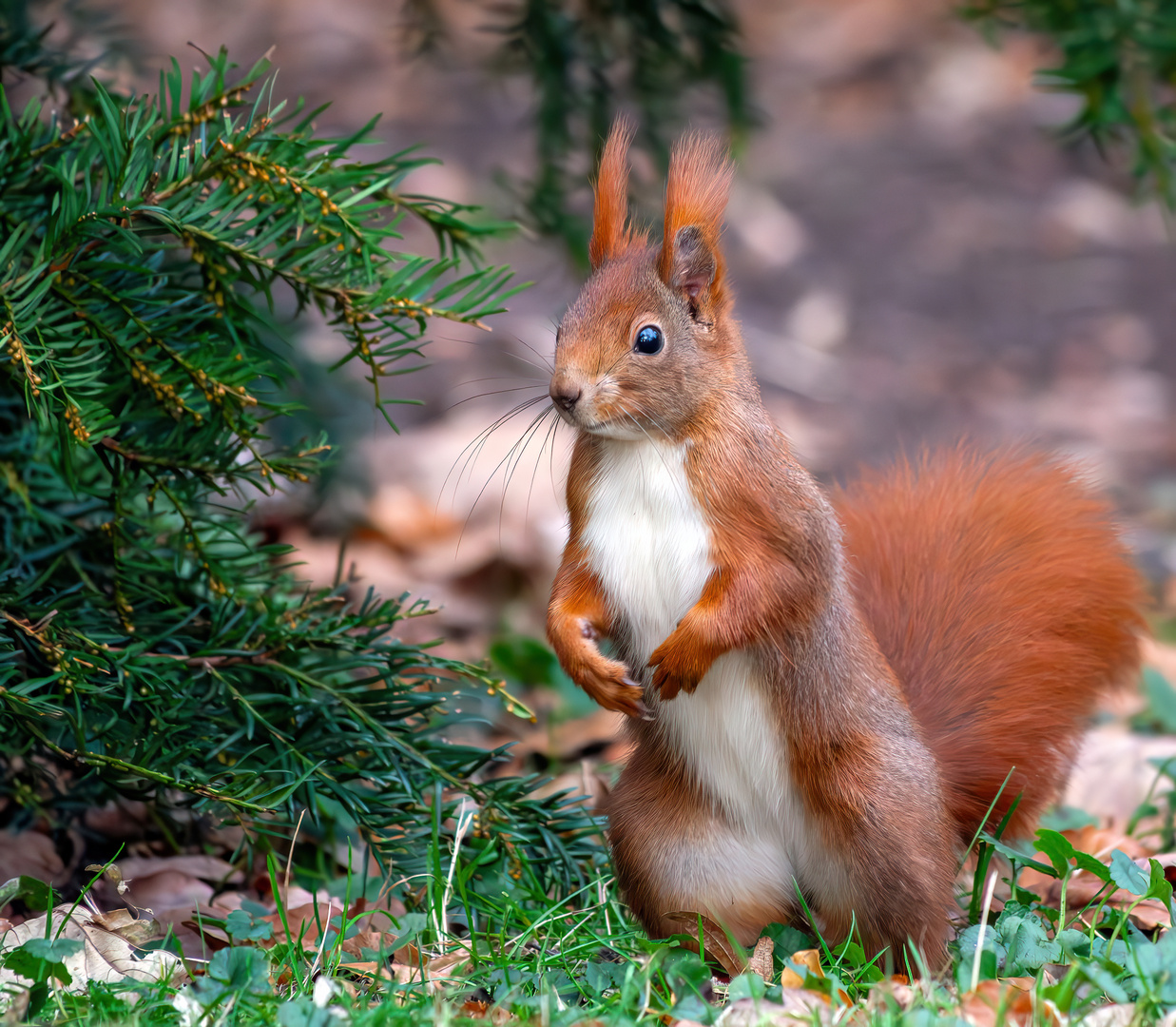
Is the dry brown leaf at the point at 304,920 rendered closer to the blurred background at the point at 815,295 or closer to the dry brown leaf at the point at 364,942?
the dry brown leaf at the point at 364,942

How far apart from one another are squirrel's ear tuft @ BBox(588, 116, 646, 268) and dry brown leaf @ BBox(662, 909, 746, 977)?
0.99 m

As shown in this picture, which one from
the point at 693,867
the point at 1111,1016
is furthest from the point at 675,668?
the point at 1111,1016

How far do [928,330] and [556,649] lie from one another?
4547 mm

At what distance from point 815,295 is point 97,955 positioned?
490 centimetres

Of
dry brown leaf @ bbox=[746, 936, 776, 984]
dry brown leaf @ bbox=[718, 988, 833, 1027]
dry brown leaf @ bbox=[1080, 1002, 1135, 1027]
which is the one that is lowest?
dry brown leaf @ bbox=[746, 936, 776, 984]

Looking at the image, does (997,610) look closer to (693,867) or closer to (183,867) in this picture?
(693,867)

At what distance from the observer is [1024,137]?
6957 mm

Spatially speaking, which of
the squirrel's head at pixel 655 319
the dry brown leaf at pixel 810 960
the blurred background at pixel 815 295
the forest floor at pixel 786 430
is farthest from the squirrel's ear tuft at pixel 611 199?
the dry brown leaf at pixel 810 960

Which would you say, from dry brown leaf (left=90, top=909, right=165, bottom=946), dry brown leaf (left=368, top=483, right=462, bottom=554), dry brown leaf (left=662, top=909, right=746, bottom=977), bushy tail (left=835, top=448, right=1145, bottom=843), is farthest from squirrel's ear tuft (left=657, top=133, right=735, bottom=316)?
dry brown leaf (left=368, top=483, right=462, bottom=554)

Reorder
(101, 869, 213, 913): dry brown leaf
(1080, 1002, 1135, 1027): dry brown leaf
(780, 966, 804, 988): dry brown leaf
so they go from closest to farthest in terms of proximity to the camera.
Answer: (1080, 1002, 1135, 1027): dry brown leaf, (780, 966, 804, 988): dry brown leaf, (101, 869, 213, 913): dry brown leaf

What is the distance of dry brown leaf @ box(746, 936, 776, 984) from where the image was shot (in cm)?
185

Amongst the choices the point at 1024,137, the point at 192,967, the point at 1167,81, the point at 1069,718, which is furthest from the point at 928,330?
the point at 192,967

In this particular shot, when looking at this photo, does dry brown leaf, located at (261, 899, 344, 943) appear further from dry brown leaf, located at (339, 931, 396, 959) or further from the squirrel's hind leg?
the squirrel's hind leg

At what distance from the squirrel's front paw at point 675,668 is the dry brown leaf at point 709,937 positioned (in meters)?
0.37
